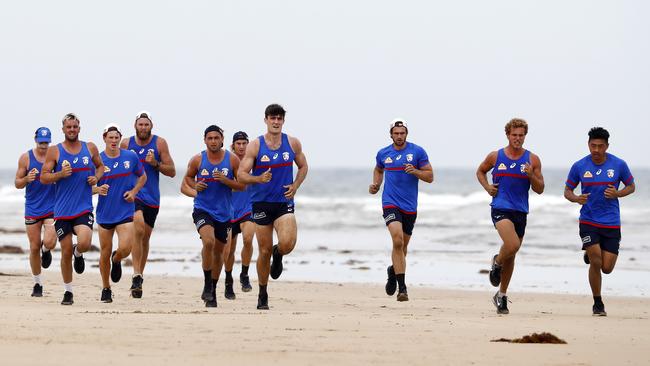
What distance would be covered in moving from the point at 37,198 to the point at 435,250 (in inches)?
598

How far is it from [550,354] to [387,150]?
5.75 meters

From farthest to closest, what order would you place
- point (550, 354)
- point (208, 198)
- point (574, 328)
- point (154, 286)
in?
1. point (154, 286)
2. point (208, 198)
3. point (574, 328)
4. point (550, 354)

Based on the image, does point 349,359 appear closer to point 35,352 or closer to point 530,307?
point 35,352

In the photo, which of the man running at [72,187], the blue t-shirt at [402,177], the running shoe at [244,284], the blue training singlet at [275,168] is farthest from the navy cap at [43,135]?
the blue t-shirt at [402,177]

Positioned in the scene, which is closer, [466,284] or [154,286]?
[154,286]

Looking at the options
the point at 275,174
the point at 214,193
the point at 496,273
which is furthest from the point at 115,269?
the point at 496,273

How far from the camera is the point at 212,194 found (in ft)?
44.8

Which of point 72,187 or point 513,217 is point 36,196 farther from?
point 513,217

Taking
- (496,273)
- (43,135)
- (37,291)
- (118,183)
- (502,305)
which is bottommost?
(37,291)

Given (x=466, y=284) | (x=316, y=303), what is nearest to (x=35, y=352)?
(x=316, y=303)

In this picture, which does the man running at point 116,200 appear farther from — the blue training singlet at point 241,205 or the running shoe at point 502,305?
the running shoe at point 502,305

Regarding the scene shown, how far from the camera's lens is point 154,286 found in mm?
17062

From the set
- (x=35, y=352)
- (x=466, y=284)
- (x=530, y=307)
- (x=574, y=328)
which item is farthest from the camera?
(x=466, y=284)

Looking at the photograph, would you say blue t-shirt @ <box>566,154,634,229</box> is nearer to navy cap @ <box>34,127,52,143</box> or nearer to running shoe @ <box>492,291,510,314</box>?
running shoe @ <box>492,291,510,314</box>
